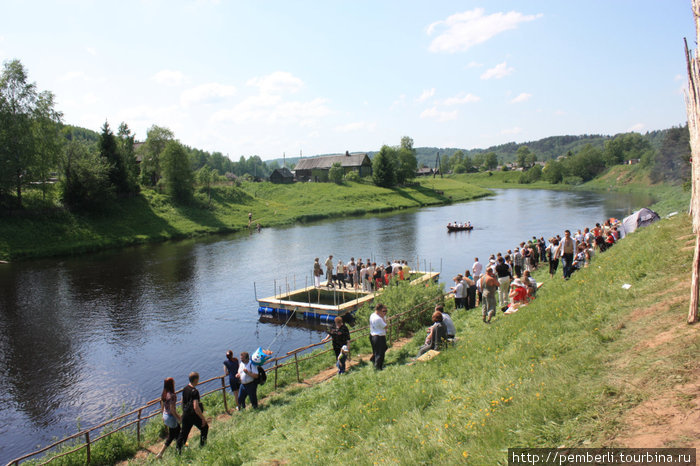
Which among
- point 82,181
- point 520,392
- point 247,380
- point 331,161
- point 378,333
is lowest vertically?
point 247,380

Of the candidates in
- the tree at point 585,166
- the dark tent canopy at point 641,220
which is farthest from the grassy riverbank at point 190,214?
the tree at point 585,166

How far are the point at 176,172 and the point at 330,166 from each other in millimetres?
46263

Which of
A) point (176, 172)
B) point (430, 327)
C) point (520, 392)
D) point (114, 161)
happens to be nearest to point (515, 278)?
point (430, 327)

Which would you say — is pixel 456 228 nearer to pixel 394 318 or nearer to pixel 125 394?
pixel 394 318

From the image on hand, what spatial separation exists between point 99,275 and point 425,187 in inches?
3058

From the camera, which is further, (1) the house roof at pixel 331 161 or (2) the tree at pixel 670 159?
(1) the house roof at pixel 331 161

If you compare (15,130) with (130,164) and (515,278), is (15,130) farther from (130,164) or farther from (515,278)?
(515,278)

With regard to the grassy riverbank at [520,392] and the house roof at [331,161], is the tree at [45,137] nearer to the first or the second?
the grassy riverbank at [520,392]

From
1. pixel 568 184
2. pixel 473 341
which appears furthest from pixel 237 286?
pixel 568 184

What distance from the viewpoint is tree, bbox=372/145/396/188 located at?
94.6m

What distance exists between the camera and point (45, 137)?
154 ft

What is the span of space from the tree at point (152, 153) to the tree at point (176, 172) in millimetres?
5099

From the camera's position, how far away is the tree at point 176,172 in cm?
6169

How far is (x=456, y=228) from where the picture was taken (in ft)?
166
